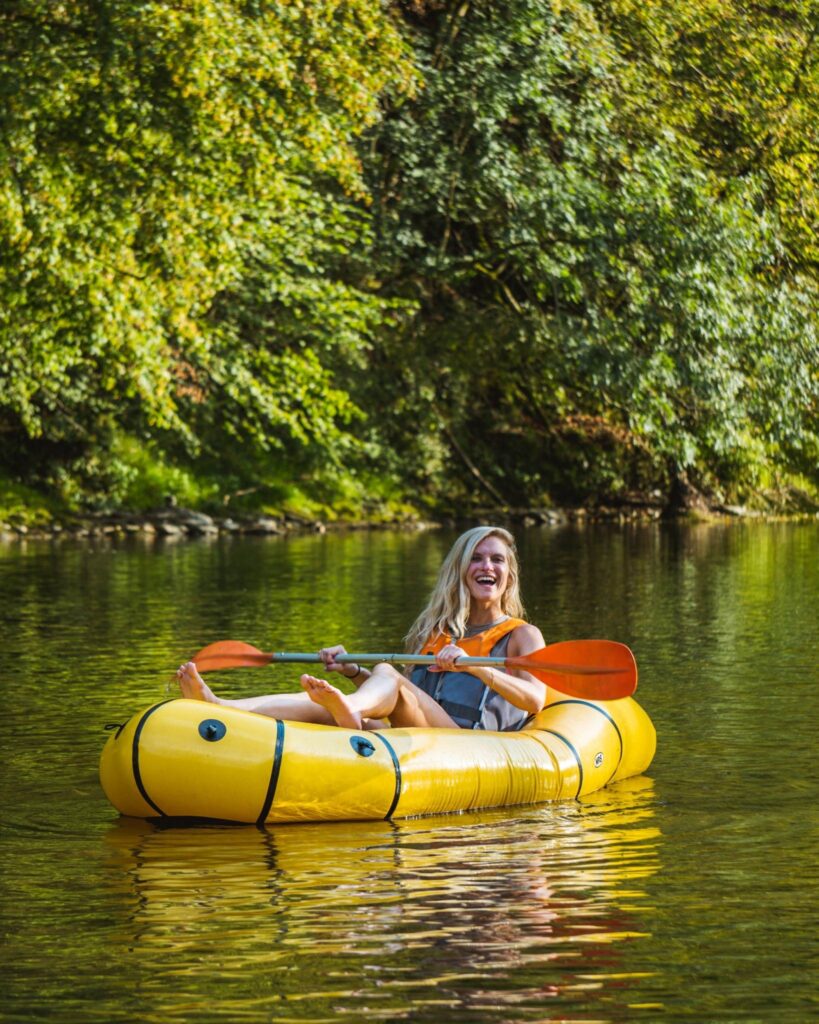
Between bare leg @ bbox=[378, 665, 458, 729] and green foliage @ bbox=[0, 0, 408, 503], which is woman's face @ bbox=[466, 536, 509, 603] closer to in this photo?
bare leg @ bbox=[378, 665, 458, 729]

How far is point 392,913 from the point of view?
496cm

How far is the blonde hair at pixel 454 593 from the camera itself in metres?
7.21

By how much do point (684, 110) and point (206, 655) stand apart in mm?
17965

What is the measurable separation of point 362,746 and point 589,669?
1238mm

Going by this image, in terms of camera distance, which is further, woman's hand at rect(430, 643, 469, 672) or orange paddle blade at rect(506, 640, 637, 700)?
orange paddle blade at rect(506, 640, 637, 700)

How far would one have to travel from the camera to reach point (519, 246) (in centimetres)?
2327

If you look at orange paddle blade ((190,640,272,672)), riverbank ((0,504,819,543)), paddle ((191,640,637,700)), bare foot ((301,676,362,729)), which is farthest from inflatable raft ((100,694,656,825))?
riverbank ((0,504,819,543))

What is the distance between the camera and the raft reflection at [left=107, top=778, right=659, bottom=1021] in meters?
4.17

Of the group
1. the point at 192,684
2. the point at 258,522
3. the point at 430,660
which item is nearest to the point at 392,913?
the point at 192,684

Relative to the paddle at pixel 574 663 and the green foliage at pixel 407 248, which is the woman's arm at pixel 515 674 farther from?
the green foliage at pixel 407 248

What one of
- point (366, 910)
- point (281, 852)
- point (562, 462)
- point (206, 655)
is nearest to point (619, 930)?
point (366, 910)

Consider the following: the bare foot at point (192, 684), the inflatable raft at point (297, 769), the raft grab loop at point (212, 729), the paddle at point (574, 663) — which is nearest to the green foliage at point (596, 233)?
the paddle at point (574, 663)

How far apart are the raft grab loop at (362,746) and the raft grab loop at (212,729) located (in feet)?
1.58

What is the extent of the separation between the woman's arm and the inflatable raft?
26cm
